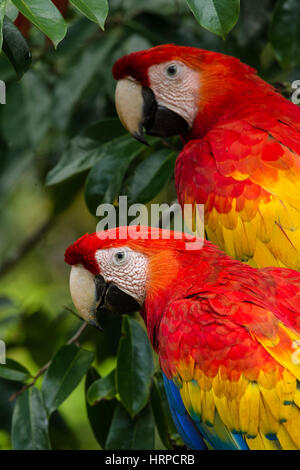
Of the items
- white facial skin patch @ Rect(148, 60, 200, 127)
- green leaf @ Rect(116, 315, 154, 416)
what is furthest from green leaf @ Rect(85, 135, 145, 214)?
green leaf @ Rect(116, 315, 154, 416)

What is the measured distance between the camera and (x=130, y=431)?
51.9 inches

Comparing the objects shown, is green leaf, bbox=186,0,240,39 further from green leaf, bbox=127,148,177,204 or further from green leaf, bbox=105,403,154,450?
green leaf, bbox=105,403,154,450

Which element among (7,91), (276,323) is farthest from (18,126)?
(276,323)

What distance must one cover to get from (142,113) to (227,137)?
0.25 meters

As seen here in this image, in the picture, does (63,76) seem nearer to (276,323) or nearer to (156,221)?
(156,221)

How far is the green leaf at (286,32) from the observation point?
1.53m

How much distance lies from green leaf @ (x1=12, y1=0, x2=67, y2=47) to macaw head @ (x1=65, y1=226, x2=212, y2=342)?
0.35m

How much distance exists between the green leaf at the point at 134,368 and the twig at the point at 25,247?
0.78 metres

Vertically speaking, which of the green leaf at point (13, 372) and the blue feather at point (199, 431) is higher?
the green leaf at point (13, 372)

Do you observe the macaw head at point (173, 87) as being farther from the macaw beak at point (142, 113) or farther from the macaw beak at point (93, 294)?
the macaw beak at point (93, 294)

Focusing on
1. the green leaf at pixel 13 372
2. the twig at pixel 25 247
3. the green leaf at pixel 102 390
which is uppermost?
the twig at pixel 25 247

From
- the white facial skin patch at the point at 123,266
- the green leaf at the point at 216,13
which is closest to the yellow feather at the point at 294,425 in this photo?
the white facial skin patch at the point at 123,266

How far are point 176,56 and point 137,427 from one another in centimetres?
76

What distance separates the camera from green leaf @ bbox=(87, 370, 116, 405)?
4.35 feet
